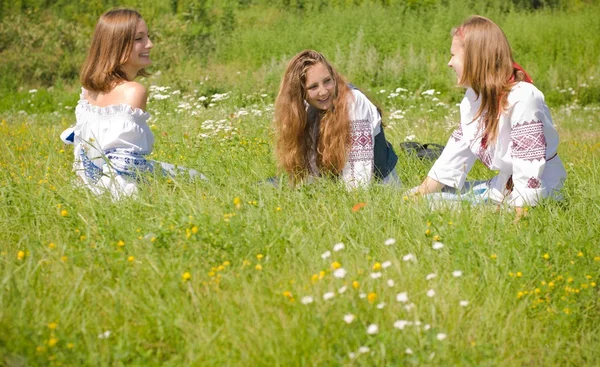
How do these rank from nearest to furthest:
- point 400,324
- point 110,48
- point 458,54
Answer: point 400,324, point 458,54, point 110,48

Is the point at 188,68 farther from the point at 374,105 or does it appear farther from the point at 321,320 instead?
the point at 321,320

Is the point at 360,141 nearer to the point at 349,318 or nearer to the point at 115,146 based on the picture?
the point at 115,146

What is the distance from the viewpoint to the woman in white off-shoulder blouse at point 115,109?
4.23 metres

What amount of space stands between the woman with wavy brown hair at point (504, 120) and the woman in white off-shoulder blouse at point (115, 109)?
164cm

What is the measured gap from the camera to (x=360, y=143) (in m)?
4.53

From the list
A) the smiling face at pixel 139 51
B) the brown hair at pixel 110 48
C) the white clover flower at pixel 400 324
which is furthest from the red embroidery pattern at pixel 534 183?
the brown hair at pixel 110 48

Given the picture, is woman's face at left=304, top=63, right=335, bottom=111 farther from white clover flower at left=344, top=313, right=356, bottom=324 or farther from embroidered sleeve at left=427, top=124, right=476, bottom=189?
white clover flower at left=344, top=313, right=356, bottom=324

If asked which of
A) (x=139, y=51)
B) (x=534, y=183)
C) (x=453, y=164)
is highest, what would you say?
(x=139, y=51)

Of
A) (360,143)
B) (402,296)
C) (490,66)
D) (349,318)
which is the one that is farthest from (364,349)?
(360,143)

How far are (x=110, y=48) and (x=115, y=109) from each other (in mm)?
400

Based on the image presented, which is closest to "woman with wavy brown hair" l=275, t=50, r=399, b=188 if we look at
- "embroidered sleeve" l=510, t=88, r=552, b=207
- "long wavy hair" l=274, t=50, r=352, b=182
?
"long wavy hair" l=274, t=50, r=352, b=182

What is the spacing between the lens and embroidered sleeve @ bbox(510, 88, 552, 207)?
390 cm

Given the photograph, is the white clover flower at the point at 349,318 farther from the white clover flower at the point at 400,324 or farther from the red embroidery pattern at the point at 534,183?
the red embroidery pattern at the point at 534,183

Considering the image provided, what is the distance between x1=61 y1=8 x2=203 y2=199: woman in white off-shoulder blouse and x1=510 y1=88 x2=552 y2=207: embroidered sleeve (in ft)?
6.04
